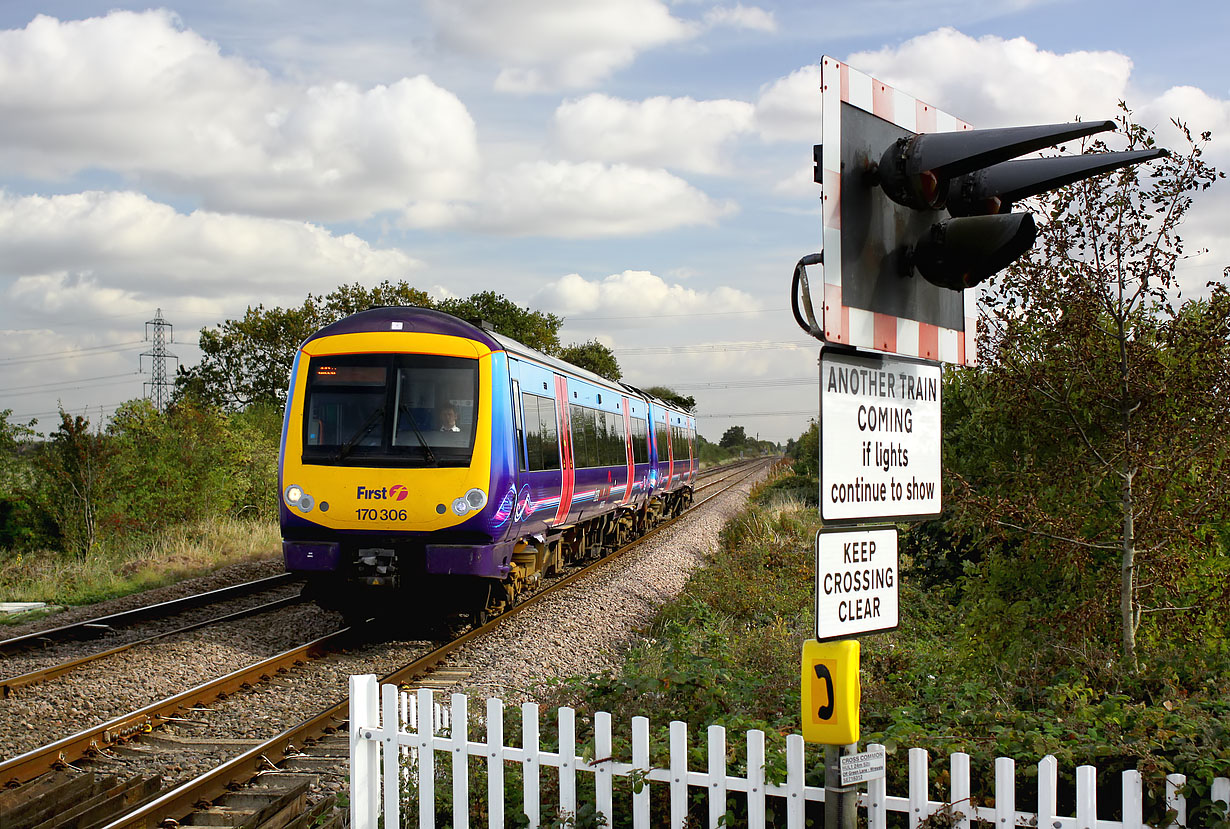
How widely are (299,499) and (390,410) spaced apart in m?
1.24

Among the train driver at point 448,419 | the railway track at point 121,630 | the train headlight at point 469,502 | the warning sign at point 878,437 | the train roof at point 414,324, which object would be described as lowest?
the railway track at point 121,630

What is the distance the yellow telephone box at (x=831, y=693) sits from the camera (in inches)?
128

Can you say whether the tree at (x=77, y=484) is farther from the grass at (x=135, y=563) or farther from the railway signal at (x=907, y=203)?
the railway signal at (x=907, y=203)

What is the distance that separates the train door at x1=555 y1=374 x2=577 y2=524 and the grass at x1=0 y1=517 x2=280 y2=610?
6.27m

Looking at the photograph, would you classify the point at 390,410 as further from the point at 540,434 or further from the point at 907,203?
the point at 907,203

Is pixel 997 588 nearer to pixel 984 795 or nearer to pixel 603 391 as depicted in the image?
pixel 984 795

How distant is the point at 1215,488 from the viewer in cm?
608

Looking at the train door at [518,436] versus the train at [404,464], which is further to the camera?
the train door at [518,436]

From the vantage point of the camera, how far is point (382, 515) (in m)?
10.2

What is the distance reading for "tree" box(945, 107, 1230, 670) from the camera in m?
6.09

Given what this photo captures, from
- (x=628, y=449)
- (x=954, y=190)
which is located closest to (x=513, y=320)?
(x=628, y=449)

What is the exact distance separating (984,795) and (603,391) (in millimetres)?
13368

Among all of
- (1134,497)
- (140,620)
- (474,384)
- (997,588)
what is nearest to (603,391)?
(474,384)

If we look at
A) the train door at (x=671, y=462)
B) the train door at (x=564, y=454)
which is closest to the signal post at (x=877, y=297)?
the train door at (x=564, y=454)
